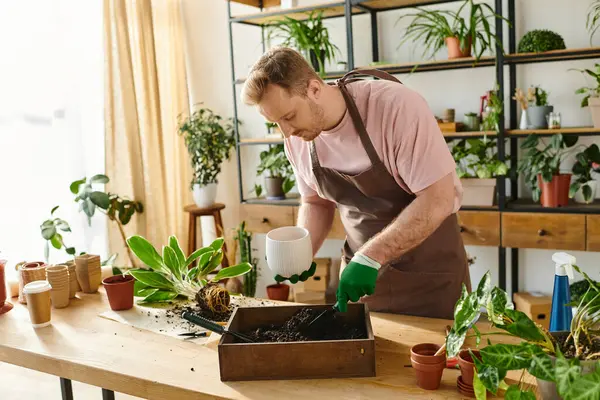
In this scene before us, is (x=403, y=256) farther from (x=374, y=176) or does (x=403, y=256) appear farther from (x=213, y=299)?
(x=213, y=299)

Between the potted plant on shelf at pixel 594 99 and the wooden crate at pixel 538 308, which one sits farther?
the wooden crate at pixel 538 308

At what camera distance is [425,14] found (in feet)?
12.1

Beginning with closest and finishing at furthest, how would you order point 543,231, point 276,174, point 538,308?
point 543,231, point 538,308, point 276,174

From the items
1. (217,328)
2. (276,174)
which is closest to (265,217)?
(276,174)

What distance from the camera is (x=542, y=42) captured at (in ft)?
10.4

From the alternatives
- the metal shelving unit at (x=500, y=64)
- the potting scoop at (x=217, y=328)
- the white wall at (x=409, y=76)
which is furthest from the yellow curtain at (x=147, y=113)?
the potting scoop at (x=217, y=328)

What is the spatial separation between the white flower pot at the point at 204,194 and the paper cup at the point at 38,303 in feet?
7.30

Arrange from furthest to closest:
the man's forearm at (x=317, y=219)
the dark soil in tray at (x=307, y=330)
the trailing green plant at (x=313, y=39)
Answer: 1. the trailing green plant at (x=313, y=39)
2. the man's forearm at (x=317, y=219)
3. the dark soil in tray at (x=307, y=330)

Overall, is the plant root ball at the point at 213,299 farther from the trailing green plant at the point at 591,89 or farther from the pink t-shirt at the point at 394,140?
the trailing green plant at the point at 591,89

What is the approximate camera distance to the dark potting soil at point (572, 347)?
3.62ft

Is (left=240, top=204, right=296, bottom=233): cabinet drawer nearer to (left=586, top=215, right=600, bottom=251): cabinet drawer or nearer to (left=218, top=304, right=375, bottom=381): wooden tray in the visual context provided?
(left=586, top=215, right=600, bottom=251): cabinet drawer

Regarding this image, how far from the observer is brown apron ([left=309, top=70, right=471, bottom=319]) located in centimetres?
194

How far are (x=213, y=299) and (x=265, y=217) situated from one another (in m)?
2.16

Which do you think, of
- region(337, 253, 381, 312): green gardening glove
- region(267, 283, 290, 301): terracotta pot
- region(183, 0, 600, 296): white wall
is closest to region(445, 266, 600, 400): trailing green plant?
region(337, 253, 381, 312): green gardening glove
